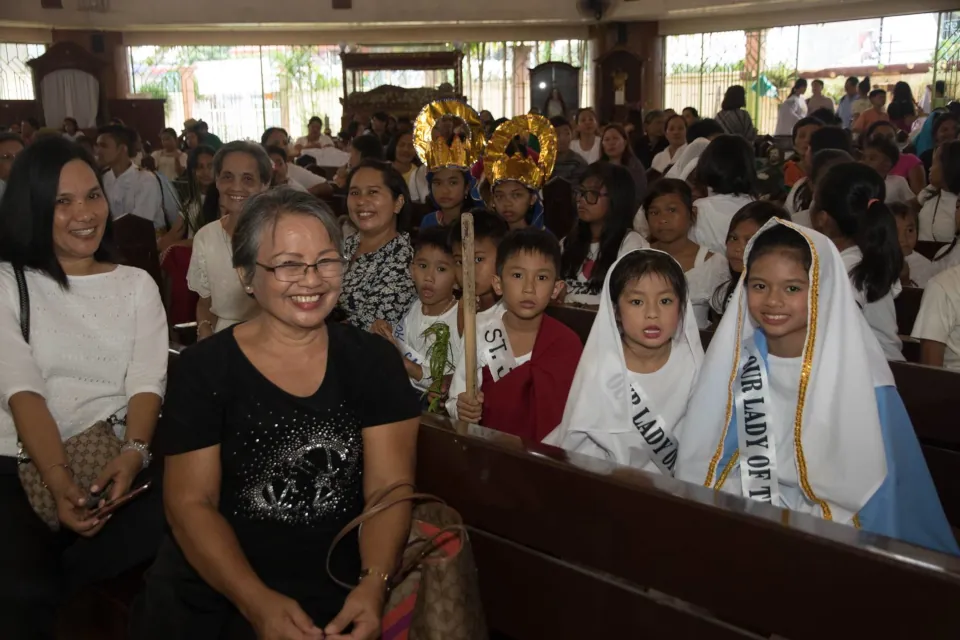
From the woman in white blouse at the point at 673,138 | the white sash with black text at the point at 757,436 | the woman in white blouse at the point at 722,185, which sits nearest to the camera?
the white sash with black text at the point at 757,436

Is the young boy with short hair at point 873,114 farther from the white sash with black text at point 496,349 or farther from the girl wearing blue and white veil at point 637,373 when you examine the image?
the girl wearing blue and white veil at point 637,373

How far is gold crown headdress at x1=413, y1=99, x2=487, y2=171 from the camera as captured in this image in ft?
15.9

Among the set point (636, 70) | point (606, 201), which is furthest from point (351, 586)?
point (636, 70)

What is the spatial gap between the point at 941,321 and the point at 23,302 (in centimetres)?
276

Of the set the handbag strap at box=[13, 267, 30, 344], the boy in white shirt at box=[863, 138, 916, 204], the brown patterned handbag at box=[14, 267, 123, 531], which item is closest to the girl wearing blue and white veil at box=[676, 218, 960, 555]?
the brown patterned handbag at box=[14, 267, 123, 531]

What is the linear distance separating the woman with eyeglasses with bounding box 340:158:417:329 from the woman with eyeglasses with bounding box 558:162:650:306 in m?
0.76

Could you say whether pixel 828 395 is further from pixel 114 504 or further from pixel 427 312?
pixel 114 504

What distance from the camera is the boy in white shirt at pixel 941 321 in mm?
2898

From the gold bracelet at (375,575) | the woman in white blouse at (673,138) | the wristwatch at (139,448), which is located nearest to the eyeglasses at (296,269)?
the gold bracelet at (375,575)

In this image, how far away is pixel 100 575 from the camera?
7.76ft

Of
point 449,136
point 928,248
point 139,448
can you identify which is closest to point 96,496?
point 139,448

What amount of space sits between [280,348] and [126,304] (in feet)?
2.60

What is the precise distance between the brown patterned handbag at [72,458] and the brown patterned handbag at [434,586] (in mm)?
804

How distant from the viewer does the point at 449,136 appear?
16.0 feet
